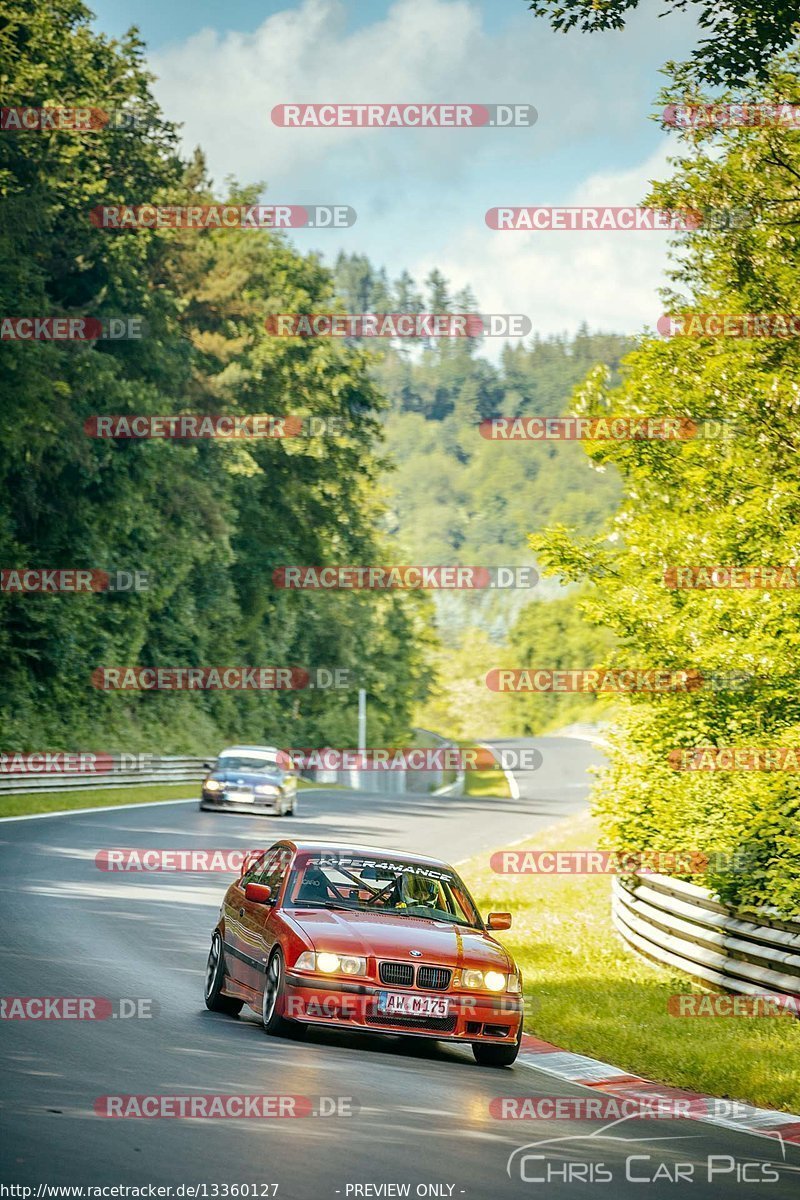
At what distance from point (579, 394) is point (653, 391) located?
4.76 ft

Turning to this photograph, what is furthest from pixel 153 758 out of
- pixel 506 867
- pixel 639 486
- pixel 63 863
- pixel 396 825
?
pixel 639 486

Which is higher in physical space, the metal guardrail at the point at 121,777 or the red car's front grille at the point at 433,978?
the red car's front grille at the point at 433,978

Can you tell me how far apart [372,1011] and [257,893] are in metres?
1.41

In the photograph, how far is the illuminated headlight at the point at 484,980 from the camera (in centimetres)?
1117

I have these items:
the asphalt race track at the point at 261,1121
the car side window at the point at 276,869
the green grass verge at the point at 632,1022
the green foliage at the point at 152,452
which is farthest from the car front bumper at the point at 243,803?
the car side window at the point at 276,869

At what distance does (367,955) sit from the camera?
11.0 meters

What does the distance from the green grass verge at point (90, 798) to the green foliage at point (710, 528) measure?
58.0 feet

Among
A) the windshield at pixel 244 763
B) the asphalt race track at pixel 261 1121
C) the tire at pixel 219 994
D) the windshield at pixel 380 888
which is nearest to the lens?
the asphalt race track at pixel 261 1121

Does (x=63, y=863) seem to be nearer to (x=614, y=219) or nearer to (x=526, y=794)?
(x=614, y=219)

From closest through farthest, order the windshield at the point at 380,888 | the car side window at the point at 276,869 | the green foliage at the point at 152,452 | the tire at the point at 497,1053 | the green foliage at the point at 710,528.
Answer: the tire at the point at 497,1053
the windshield at the point at 380,888
the car side window at the point at 276,869
the green foliage at the point at 710,528
the green foliage at the point at 152,452

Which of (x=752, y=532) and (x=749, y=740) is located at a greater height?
(x=752, y=532)

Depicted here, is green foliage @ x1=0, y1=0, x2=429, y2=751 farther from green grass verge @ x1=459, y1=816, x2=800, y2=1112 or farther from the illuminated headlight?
the illuminated headlight

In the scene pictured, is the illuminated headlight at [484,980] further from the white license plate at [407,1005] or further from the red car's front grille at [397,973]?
the red car's front grille at [397,973]

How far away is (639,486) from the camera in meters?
23.6
